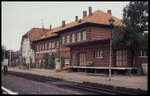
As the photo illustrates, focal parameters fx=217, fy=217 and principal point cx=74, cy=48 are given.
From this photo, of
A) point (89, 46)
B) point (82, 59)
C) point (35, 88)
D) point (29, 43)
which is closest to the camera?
point (35, 88)

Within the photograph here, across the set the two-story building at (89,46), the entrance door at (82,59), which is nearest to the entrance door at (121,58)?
the two-story building at (89,46)

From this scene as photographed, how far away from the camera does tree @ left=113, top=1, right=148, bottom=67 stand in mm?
19688

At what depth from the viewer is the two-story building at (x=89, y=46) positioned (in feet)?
76.9

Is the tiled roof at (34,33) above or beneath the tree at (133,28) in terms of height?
above

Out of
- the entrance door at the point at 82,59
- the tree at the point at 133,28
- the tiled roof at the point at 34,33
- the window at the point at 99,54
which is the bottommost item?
the entrance door at the point at 82,59

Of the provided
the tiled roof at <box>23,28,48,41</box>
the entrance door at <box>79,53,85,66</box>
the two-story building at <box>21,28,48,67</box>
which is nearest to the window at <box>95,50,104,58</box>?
the entrance door at <box>79,53,85,66</box>

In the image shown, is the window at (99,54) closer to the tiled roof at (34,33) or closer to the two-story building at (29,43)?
the two-story building at (29,43)

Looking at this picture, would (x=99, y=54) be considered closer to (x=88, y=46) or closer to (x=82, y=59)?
(x=88, y=46)

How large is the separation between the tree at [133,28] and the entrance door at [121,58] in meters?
0.83

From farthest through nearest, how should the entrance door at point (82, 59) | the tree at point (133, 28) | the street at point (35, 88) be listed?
the entrance door at point (82, 59) → the tree at point (133, 28) → the street at point (35, 88)

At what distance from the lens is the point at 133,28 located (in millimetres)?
20344

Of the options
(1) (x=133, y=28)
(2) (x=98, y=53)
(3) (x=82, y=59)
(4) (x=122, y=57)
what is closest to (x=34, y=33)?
(3) (x=82, y=59)

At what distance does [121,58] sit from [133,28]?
4097mm

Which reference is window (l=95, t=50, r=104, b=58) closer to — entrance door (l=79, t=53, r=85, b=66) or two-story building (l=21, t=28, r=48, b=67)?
entrance door (l=79, t=53, r=85, b=66)
